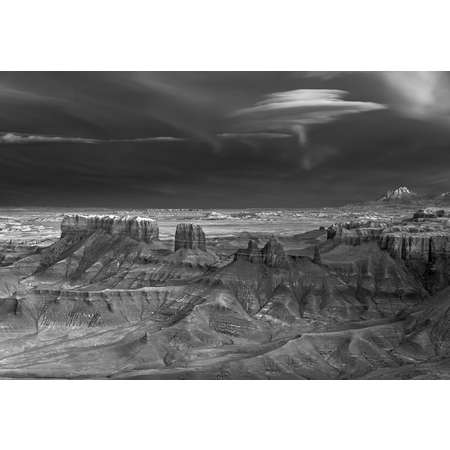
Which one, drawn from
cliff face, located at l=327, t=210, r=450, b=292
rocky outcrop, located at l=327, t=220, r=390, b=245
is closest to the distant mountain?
cliff face, located at l=327, t=210, r=450, b=292

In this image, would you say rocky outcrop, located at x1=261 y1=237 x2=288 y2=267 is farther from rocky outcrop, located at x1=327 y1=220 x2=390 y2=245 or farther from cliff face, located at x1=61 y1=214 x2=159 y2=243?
cliff face, located at x1=61 y1=214 x2=159 y2=243

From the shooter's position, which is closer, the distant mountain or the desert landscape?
the desert landscape

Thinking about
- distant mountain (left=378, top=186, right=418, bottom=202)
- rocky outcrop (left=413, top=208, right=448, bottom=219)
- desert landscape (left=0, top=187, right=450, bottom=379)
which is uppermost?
distant mountain (left=378, top=186, right=418, bottom=202)

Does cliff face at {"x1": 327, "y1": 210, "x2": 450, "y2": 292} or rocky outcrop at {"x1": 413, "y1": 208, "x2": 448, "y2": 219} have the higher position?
rocky outcrop at {"x1": 413, "y1": 208, "x2": 448, "y2": 219}

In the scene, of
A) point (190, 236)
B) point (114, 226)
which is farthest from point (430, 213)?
point (114, 226)

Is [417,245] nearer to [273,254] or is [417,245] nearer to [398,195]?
[398,195]

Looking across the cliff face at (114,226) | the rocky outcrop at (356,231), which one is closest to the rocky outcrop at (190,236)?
the cliff face at (114,226)

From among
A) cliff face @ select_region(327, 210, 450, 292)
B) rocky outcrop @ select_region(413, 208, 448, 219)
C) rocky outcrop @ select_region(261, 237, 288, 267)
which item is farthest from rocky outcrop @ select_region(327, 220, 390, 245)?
rocky outcrop @ select_region(261, 237, 288, 267)

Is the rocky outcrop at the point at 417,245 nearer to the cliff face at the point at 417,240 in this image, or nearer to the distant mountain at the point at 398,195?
the cliff face at the point at 417,240
